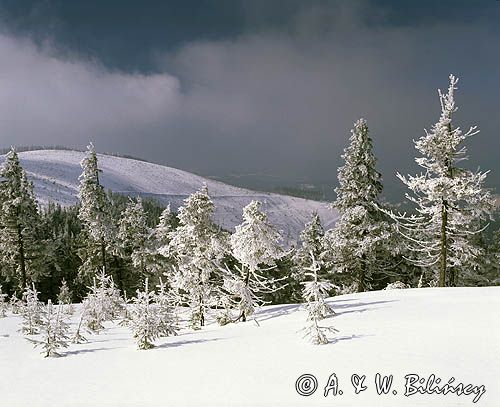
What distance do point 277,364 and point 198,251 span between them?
1199cm

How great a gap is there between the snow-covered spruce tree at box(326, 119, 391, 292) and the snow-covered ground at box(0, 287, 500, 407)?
1216 cm

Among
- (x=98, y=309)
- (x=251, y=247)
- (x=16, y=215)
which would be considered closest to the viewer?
(x=251, y=247)

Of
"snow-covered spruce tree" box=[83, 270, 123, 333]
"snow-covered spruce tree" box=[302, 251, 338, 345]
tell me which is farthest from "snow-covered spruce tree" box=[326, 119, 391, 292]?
"snow-covered spruce tree" box=[83, 270, 123, 333]

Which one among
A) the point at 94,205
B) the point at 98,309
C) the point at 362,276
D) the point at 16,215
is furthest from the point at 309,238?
the point at 16,215

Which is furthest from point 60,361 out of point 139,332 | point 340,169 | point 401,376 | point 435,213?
point 340,169

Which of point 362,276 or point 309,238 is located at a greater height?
point 309,238

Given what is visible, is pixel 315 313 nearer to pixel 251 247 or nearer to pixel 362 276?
pixel 251 247

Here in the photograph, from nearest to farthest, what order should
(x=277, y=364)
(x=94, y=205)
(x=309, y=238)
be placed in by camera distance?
(x=277, y=364) < (x=94, y=205) < (x=309, y=238)

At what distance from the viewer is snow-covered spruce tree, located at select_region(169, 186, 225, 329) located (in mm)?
21500

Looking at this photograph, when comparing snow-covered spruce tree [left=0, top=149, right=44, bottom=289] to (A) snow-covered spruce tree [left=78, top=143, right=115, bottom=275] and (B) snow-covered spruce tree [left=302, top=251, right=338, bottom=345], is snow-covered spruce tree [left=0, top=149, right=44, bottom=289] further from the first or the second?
(B) snow-covered spruce tree [left=302, top=251, right=338, bottom=345]

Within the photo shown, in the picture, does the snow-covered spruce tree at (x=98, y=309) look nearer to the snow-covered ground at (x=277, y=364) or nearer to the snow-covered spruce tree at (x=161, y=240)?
the snow-covered ground at (x=277, y=364)

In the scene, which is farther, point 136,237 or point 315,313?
point 136,237

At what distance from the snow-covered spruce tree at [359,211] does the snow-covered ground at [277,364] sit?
12.2 m

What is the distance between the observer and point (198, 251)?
21.9 m
